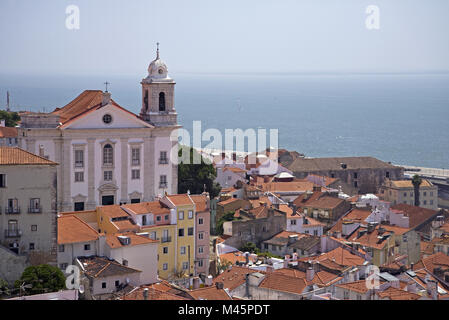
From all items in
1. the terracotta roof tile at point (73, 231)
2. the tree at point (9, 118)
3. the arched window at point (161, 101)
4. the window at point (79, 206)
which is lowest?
the window at point (79, 206)

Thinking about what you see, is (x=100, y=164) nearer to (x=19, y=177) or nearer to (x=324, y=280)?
(x=19, y=177)

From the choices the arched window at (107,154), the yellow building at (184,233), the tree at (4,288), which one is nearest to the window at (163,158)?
the arched window at (107,154)

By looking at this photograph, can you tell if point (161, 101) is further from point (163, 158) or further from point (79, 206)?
point (79, 206)

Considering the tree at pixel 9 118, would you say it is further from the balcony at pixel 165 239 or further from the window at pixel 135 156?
the balcony at pixel 165 239

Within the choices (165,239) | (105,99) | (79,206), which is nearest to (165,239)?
(165,239)

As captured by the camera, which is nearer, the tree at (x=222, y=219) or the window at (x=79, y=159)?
the window at (x=79, y=159)

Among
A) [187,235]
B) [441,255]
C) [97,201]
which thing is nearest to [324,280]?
[187,235]

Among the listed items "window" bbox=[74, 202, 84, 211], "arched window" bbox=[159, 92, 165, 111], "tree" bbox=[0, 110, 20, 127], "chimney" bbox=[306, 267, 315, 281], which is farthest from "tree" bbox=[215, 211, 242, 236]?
"tree" bbox=[0, 110, 20, 127]

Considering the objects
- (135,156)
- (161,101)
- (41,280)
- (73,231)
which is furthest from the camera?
(161,101)
